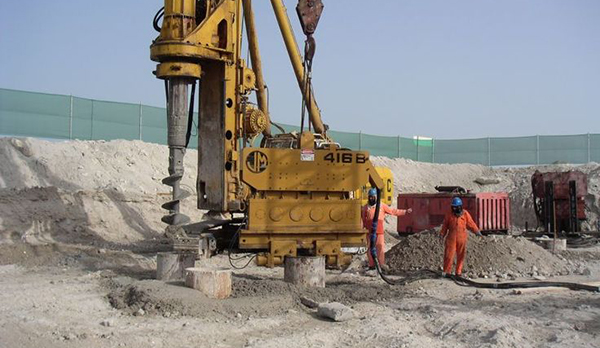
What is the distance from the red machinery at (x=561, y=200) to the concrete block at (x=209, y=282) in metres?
13.6

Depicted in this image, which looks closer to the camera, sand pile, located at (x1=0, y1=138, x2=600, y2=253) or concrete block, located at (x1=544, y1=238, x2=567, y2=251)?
sand pile, located at (x1=0, y1=138, x2=600, y2=253)

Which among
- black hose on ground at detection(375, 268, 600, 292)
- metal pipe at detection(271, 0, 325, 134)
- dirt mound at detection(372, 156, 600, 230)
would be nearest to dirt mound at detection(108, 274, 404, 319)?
black hose on ground at detection(375, 268, 600, 292)

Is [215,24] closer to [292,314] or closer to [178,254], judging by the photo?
[178,254]

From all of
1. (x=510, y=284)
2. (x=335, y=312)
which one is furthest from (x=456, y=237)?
(x=335, y=312)

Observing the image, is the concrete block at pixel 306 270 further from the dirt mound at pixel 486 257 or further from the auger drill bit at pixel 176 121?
the dirt mound at pixel 486 257

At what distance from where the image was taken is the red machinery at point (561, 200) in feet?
67.5

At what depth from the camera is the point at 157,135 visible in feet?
89.0

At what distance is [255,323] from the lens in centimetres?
807

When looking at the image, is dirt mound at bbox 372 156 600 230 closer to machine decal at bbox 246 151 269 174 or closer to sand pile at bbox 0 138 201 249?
sand pile at bbox 0 138 201 249

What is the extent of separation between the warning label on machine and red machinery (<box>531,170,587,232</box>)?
38.9 feet

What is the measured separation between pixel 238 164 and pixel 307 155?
1191 mm

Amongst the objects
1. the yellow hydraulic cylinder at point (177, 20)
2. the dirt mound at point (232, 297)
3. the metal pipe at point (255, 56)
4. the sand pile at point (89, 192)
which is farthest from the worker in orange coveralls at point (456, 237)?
the sand pile at point (89, 192)

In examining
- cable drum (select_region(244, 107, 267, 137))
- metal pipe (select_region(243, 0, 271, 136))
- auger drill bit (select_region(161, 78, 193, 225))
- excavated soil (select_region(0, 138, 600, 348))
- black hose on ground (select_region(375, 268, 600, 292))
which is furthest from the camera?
metal pipe (select_region(243, 0, 271, 136))

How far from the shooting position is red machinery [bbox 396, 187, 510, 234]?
19.4m
